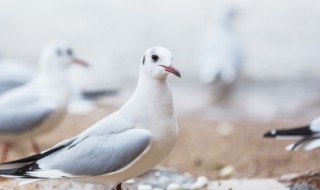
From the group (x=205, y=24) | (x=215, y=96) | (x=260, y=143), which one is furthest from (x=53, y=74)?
(x=205, y=24)

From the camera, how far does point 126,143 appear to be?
3.17 m

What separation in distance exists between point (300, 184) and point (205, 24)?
27.1 feet

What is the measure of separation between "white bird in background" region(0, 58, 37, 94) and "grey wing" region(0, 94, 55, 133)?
1236mm

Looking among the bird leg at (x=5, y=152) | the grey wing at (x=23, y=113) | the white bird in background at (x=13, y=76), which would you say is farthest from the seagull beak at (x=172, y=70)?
the white bird in background at (x=13, y=76)

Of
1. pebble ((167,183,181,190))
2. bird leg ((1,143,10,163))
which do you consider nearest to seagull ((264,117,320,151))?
pebble ((167,183,181,190))

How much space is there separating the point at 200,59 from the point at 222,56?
64 centimetres

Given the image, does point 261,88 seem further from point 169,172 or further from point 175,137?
point 175,137

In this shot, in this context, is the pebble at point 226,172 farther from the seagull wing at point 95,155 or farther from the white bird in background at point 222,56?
the white bird in background at point 222,56

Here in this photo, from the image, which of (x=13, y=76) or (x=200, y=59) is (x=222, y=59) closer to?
(x=200, y=59)

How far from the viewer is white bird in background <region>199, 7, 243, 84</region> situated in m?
7.56

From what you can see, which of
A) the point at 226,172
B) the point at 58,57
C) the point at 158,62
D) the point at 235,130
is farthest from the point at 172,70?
the point at 235,130

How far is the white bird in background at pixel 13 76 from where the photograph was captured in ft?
20.3

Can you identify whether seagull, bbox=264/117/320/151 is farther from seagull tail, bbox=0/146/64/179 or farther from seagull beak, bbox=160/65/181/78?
seagull tail, bbox=0/146/64/179

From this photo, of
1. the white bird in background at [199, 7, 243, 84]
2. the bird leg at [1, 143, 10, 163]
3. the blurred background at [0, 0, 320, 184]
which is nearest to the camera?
the bird leg at [1, 143, 10, 163]
